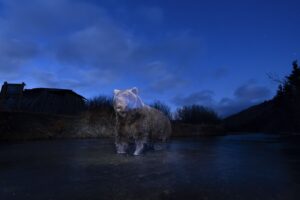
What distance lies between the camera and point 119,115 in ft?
22.7

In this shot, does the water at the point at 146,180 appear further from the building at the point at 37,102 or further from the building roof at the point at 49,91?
the building roof at the point at 49,91

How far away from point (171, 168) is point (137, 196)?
1.99m

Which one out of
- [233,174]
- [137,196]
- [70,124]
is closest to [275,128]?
[70,124]

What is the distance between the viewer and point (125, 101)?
6.66 meters

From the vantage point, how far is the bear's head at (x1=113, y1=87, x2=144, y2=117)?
6590mm

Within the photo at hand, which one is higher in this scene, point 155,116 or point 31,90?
point 31,90

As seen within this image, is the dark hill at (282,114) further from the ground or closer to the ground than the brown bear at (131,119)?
further from the ground

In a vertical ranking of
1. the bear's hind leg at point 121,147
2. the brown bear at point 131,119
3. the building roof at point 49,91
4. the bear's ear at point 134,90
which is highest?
the building roof at point 49,91

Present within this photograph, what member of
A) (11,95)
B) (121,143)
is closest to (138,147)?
(121,143)

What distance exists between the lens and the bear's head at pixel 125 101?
6.59m

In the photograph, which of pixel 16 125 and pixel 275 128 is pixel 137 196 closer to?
pixel 16 125

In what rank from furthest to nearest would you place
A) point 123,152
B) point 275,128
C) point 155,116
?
point 275,128 → point 155,116 → point 123,152

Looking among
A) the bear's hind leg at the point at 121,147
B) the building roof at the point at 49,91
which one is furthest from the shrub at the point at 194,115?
the bear's hind leg at the point at 121,147

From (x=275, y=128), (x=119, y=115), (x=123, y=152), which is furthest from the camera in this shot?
(x=275, y=128)
